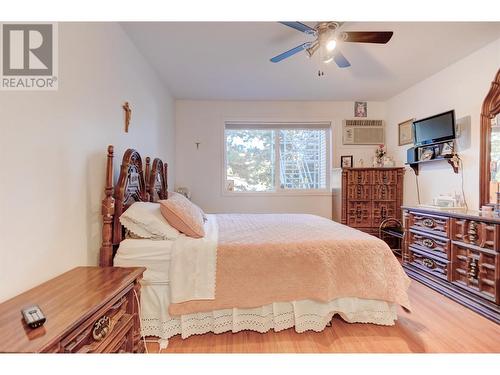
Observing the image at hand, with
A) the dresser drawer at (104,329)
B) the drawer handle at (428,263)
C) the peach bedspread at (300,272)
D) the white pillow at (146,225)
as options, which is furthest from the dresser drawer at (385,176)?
the dresser drawer at (104,329)

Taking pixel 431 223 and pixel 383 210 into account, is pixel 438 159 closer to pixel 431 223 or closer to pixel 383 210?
pixel 431 223

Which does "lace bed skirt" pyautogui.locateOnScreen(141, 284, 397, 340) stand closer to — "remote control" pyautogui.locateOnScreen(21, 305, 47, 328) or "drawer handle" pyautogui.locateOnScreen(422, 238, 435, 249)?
"remote control" pyautogui.locateOnScreen(21, 305, 47, 328)

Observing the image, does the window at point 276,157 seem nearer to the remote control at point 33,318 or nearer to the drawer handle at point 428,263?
the drawer handle at point 428,263

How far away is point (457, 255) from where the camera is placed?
2.45 metres

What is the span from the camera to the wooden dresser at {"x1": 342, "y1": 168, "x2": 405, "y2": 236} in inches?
152

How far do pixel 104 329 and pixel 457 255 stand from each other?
3006mm

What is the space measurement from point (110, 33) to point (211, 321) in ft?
7.89

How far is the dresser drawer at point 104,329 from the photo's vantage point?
936mm

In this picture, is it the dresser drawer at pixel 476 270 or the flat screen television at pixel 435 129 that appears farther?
the flat screen television at pixel 435 129

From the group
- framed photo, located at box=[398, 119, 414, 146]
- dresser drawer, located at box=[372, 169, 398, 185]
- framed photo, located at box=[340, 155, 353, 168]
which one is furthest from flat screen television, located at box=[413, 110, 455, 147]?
framed photo, located at box=[340, 155, 353, 168]

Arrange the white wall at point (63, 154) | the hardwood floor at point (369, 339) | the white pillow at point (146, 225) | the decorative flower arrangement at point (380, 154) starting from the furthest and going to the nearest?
the decorative flower arrangement at point (380, 154) → the white pillow at point (146, 225) → the hardwood floor at point (369, 339) → the white wall at point (63, 154)

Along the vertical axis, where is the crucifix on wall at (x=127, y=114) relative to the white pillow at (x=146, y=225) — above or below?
above

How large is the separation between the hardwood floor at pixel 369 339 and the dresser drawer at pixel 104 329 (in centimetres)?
54

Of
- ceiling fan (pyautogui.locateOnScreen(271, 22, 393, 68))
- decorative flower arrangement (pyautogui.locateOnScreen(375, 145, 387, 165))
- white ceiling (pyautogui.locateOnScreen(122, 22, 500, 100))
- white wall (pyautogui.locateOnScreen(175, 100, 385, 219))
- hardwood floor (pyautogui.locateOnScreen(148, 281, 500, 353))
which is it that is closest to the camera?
hardwood floor (pyautogui.locateOnScreen(148, 281, 500, 353))
